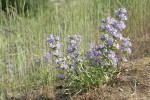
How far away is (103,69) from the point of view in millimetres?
2885

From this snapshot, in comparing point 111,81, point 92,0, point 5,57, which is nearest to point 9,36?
point 5,57

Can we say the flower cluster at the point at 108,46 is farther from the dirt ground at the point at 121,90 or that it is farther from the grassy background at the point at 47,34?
the grassy background at the point at 47,34

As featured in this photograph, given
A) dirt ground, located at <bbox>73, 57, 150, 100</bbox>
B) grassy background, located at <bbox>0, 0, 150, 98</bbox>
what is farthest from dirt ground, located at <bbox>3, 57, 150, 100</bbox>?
grassy background, located at <bbox>0, 0, 150, 98</bbox>

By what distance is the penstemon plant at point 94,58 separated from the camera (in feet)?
9.28

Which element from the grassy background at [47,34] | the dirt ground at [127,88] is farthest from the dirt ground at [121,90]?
the grassy background at [47,34]

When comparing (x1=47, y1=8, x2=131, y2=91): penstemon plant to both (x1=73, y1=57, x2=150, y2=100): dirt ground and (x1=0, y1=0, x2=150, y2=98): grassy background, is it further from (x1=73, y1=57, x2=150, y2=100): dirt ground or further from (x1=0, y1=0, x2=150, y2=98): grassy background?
(x1=0, y1=0, x2=150, y2=98): grassy background

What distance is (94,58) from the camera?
9.42 ft

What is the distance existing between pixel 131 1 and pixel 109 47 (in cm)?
221

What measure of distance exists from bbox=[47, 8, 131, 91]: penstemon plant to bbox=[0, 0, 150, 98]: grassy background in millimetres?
543

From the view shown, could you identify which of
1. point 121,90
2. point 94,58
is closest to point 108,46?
point 94,58

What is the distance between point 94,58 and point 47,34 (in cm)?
145

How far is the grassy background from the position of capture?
3531 millimetres

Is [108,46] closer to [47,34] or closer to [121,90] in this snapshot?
[121,90]

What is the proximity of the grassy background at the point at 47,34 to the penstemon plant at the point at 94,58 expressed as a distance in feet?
1.78
